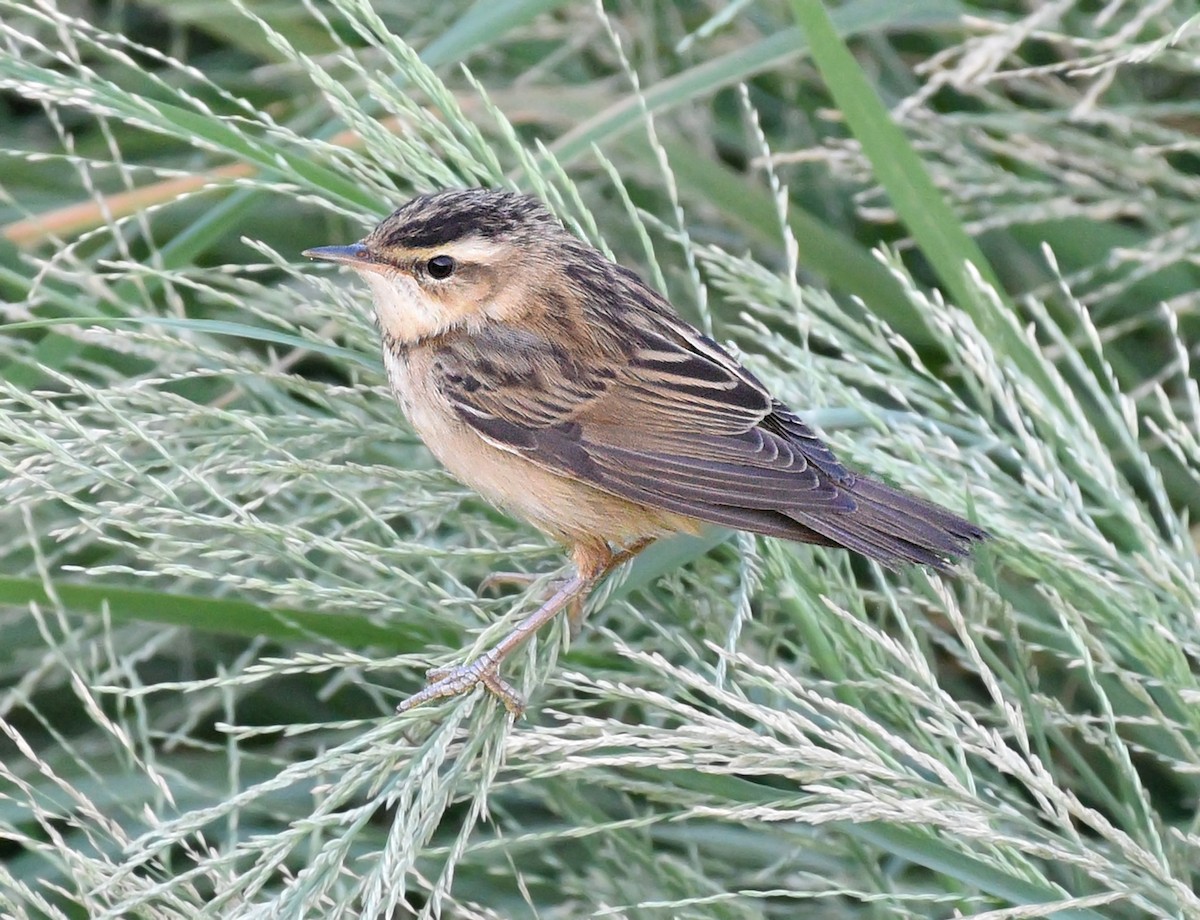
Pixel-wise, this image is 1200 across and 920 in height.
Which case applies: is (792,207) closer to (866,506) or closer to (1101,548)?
(866,506)

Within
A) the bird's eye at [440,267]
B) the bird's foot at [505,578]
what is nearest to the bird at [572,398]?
the bird's eye at [440,267]

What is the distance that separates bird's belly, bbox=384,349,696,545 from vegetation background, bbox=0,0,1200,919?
7 cm

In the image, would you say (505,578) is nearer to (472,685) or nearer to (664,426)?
(664,426)

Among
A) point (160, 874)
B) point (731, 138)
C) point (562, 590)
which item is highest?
point (731, 138)

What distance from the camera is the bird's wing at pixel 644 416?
2.78m

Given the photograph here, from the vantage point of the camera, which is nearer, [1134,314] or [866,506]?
[866,506]

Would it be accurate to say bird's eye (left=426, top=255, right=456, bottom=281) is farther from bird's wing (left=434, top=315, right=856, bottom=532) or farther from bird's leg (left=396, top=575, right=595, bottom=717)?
bird's leg (left=396, top=575, right=595, bottom=717)

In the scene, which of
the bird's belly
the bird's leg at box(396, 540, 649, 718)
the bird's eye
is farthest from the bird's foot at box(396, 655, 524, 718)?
the bird's eye

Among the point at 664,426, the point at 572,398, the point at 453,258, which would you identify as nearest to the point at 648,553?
the point at 664,426

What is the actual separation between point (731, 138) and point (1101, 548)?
241 cm

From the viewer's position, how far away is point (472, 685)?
251 centimetres

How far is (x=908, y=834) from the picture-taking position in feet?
7.24

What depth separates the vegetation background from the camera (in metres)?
2.14

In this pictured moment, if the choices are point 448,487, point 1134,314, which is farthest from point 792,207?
point 448,487
